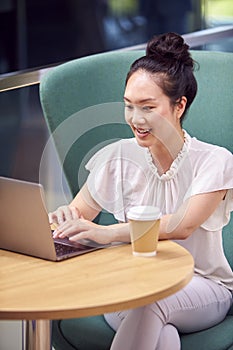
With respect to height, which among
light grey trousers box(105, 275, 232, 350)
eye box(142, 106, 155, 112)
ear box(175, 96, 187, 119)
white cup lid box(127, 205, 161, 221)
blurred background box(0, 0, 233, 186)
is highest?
eye box(142, 106, 155, 112)

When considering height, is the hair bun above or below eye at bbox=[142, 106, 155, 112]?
above

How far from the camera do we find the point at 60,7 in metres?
4.93

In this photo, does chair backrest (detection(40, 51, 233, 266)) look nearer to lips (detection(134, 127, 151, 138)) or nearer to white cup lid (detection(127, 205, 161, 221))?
lips (detection(134, 127, 151, 138))

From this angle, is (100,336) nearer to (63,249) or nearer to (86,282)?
(63,249)

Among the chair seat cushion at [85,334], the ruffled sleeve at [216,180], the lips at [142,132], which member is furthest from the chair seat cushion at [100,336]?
the lips at [142,132]

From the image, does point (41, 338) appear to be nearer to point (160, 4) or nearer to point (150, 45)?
point (150, 45)

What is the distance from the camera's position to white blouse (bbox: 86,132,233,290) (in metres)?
2.17

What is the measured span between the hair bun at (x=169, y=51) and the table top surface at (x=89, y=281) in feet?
1.60

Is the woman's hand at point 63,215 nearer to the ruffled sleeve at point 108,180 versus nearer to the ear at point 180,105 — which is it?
the ruffled sleeve at point 108,180

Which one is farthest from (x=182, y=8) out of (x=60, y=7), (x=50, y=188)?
(x=50, y=188)

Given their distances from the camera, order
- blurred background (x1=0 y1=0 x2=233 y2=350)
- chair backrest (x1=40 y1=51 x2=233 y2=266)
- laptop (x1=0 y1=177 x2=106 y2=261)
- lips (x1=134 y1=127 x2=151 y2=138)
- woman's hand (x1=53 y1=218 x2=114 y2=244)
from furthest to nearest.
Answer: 1. blurred background (x1=0 y1=0 x2=233 y2=350)
2. chair backrest (x1=40 y1=51 x2=233 y2=266)
3. lips (x1=134 y1=127 x2=151 y2=138)
4. woman's hand (x1=53 y1=218 x2=114 y2=244)
5. laptop (x1=0 y1=177 x2=106 y2=261)

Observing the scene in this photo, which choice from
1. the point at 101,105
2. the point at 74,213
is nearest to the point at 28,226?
the point at 74,213

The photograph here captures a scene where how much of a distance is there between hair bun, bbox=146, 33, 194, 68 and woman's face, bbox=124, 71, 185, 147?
69mm

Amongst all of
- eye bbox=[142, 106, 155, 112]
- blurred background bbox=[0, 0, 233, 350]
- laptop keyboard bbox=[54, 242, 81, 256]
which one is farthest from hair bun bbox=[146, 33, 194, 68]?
blurred background bbox=[0, 0, 233, 350]
